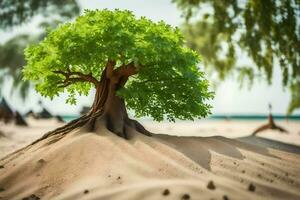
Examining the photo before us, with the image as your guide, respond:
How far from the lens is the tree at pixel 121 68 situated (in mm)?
8711

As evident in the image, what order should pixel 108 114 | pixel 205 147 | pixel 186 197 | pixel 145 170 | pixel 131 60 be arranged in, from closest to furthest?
pixel 186 197, pixel 145 170, pixel 205 147, pixel 131 60, pixel 108 114

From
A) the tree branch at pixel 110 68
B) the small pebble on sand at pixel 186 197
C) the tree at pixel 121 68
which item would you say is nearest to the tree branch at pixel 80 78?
the tree at pixel 121 68

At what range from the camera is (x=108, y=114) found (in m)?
9.80

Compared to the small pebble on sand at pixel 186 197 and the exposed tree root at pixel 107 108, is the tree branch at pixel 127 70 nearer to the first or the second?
the exposed tree root at pixel 107 108

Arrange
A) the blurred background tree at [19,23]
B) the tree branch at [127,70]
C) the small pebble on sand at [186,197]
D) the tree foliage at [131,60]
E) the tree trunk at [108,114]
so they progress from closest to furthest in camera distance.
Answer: the small pebble on sand at [186,197] → the tree foliage at [131,60] → the tree trunk at [108,114] → the tree branch at [127,70] → the blurred background tree at [19,23]

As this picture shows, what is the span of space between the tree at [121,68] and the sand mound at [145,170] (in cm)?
96

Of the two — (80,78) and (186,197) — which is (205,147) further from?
(80,78)

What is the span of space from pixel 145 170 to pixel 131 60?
3528 mm

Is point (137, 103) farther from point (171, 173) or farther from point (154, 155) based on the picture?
point (171, 173)

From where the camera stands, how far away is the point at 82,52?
8.92 m

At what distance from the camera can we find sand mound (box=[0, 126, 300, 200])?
5832 mm

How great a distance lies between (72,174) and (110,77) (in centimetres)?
352

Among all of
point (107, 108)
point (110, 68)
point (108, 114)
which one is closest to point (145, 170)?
point (108, 114)

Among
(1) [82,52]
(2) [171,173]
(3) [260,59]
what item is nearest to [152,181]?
(2) [171,173]
